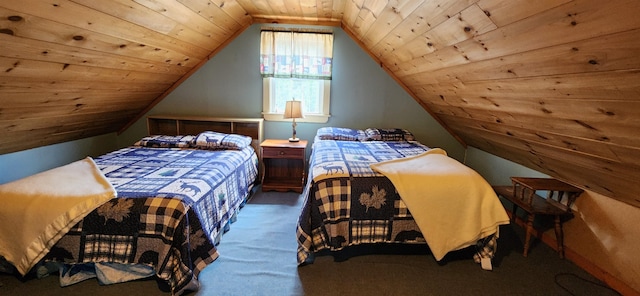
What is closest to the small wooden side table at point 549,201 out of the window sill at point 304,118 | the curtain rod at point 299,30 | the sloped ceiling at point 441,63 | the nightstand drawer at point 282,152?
the sloped ceiling at point 441,63

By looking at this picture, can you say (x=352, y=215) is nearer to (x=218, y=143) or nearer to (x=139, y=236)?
(x=139, y=236)

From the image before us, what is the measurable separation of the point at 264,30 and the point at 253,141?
1.35m

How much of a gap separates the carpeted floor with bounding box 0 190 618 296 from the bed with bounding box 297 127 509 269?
5.3 inches

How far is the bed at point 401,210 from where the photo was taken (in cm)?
198

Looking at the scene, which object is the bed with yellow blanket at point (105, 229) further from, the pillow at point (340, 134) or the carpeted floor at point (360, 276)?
the pillow at point (340, 134)

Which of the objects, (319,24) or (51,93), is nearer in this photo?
(51,93)

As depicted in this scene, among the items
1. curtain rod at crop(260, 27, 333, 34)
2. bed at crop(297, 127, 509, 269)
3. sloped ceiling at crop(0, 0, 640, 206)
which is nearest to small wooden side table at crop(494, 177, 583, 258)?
sloped ceiling at crop(0, 0, 640, 206)

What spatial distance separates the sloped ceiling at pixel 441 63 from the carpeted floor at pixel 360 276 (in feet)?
2.20

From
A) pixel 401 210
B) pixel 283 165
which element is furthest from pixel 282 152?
pixel 401 210

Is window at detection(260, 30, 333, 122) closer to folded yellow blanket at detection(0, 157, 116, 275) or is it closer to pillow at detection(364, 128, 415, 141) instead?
pillow at detection(364, 128, 415, 141)

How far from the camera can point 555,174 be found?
2.34 metres

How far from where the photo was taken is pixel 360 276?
1.96 meters

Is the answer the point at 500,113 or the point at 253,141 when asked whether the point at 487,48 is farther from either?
the point at 253,141

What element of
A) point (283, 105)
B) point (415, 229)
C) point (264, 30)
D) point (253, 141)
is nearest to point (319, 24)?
point (264, 30)
